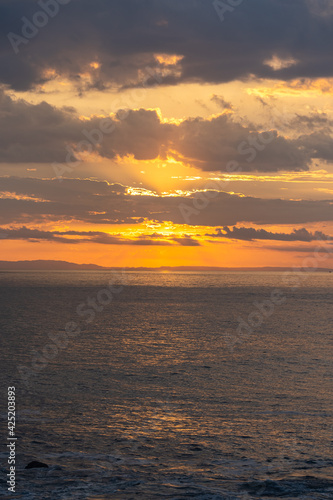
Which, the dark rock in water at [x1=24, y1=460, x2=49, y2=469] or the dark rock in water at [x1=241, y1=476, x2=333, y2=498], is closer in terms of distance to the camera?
the dark rock in water at [x1=241, y1=476, x2=333, y2=498]

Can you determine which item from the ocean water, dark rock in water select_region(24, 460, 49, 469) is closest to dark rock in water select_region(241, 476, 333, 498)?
the ocean water

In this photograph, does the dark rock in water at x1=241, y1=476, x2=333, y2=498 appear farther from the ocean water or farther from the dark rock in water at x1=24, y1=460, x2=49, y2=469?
the dark rock in water at x1=24, y1=460, x2=49, y2=469

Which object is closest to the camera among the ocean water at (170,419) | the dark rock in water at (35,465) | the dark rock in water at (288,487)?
the dark rock in water at (288,487)

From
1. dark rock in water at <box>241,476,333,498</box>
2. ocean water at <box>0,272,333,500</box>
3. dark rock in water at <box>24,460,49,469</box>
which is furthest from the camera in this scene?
dark rock in water at <box>24,460,49,469</box>

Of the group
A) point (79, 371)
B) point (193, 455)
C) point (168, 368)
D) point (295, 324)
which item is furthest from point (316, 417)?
point (295, 324)

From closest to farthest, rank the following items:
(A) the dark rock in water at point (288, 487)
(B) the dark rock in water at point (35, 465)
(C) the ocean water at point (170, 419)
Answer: (A) the dark rock in water at point (288, 487) < (C) the ocean water at point (170, 419) < (B) the dark rock in water at point (35, 465)

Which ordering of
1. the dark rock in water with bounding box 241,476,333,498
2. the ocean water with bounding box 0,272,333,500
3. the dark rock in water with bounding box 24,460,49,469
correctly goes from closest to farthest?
1. the dark rock in water with bounding box 241,476,333,498
2. the ocean water with bounding box 0,272,333,500
3. the dark rock in water with bounding box 24,460,49,469

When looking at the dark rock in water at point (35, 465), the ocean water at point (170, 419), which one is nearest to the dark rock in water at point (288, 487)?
the ocean water at point (170, 419)

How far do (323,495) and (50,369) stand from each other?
90.4 ft

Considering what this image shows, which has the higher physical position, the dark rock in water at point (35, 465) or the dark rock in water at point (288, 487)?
the dark rock in water at point (35, 465)

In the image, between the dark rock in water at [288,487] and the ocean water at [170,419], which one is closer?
the dark rock in water at [288,487]

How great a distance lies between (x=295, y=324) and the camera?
276ft

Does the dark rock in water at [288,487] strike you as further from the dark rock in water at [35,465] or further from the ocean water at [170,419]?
the dark rock in water at [35,465]

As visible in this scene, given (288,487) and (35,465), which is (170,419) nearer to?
(35,465)
